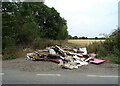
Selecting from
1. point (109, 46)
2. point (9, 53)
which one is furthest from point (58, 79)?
point (109, 46)

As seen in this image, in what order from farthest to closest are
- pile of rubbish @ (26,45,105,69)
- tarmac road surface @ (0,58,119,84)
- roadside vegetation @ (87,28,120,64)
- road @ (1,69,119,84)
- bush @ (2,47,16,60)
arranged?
1. roadside vegetation @ (87,28,120,64)
2. bush @ (2,47,16,60)
3. pile of rubbish @ (26,45,105,69)
4. tarmac road surface @ (0,58,119,84)
5. road @ (1,69,119,84)

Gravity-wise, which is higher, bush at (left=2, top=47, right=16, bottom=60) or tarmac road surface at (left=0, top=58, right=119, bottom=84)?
bush at (left=2, top=47, right=16, bottom=60)

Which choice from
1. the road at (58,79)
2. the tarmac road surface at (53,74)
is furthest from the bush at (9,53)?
the road at (58,79)

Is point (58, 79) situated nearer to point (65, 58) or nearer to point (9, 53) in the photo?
point (65, 58)

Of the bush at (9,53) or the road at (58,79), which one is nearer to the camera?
the road at (58,79)

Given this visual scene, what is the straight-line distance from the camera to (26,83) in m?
10.2

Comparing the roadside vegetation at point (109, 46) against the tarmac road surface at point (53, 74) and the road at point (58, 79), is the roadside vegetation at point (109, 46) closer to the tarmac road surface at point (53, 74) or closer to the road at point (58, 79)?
the tarmac road surface at point (53, 74)

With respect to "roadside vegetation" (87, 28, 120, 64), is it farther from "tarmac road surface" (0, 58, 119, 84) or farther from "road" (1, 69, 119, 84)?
"road" (1, 69, 119, 84)

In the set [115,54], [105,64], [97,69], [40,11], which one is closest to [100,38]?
[115,54]

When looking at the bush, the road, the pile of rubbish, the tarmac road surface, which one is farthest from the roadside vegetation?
the road

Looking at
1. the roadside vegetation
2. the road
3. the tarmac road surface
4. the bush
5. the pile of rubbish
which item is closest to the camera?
the road

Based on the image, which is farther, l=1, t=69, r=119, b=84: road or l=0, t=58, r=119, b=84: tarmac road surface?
l=0, t=58, r=119, b=84: tarmac road surface

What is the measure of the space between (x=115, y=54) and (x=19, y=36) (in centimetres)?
989

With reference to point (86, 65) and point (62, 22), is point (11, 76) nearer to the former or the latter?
point (86, 65)
